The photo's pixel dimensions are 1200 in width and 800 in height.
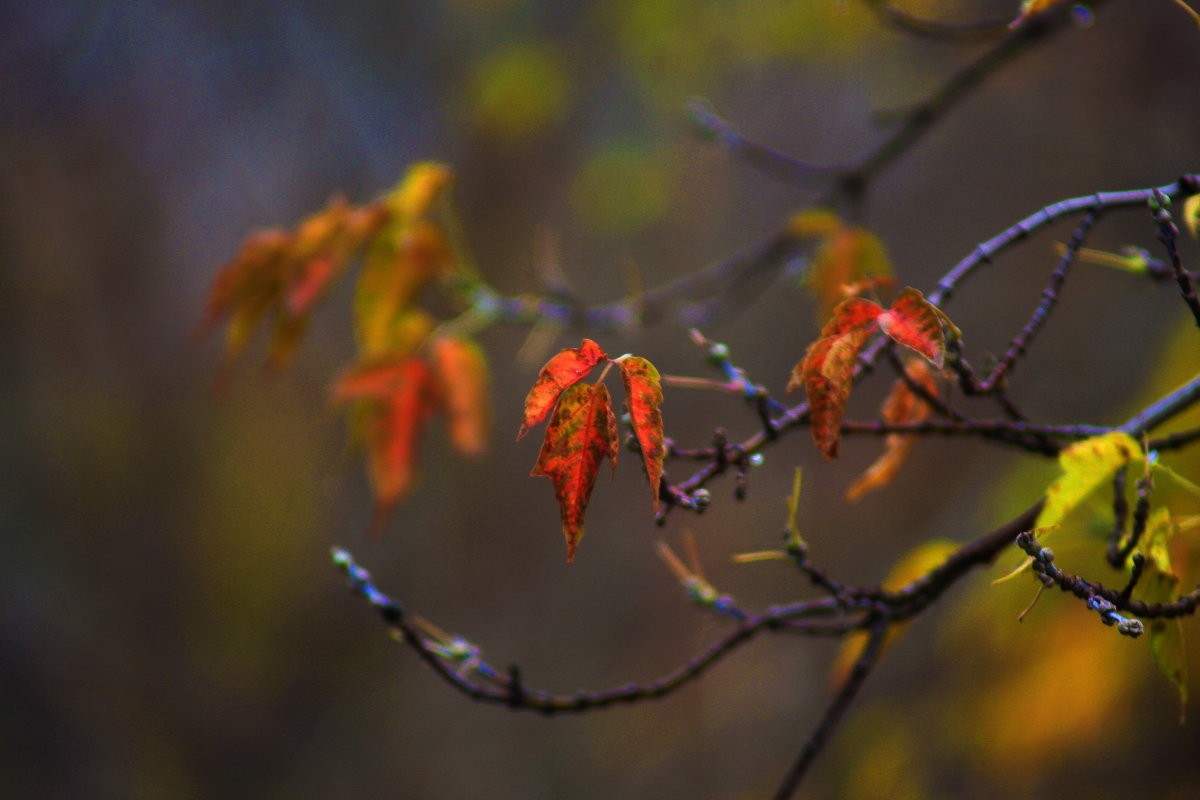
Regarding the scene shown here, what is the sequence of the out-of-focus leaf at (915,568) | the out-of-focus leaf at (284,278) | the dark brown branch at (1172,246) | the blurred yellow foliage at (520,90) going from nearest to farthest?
the dark brown branch at (1172,246) → the out-of-focus leaf at (915,568) → the out-of-focus leaf at (284,278) → the blurred yellow foliage at (520,90)

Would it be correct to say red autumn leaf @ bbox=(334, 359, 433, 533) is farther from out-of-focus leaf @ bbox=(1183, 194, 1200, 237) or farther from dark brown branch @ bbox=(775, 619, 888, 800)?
out-of-focus leaf @ bbox=(1183, 194, 1200, 237)

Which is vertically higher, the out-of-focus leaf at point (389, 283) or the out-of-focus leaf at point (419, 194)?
the out-of-focus leaf at point (419, 194)

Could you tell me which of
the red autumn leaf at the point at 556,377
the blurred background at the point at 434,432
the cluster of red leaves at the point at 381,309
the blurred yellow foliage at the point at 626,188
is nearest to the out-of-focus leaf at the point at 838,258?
the cluster of red leaves at the point at 381,309

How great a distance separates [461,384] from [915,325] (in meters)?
0.64

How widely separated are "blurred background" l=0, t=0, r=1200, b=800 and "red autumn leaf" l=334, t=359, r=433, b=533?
1.49 meters

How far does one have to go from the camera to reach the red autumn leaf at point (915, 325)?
46cm

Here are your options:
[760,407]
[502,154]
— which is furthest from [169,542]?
[760,407]

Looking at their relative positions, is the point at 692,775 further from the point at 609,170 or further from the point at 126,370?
the point at 126,370

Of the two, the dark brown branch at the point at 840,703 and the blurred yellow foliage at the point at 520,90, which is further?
the blurred yellow foliage at the point at 520,90

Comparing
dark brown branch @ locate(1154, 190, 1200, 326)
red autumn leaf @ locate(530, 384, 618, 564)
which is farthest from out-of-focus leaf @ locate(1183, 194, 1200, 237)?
red autumn leaf @ locate(530, 384, 618, 564)

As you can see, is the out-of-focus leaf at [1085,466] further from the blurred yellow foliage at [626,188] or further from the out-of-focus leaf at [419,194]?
the blurred yellow foliage at [626,188]

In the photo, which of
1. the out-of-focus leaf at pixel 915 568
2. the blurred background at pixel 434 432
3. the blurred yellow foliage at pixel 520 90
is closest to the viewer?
the out-of-focus leaf at pixel 915 568

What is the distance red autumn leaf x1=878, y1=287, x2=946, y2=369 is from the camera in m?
0.46

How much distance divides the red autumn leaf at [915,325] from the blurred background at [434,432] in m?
1.96
